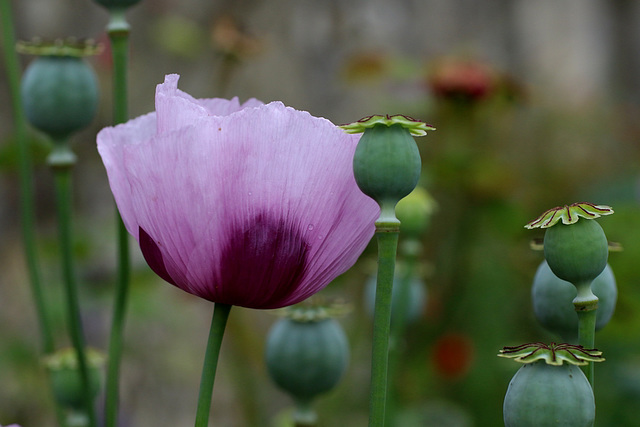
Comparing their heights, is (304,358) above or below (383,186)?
below

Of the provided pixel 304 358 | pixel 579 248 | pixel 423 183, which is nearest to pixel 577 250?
pixel 579 248

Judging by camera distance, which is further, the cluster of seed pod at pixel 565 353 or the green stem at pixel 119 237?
the green stem at pixel 119 237

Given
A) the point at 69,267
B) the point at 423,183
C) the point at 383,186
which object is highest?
the point at 383,186

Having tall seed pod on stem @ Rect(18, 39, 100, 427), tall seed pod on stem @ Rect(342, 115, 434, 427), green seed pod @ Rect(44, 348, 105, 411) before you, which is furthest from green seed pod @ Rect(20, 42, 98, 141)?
tall seed pod on stem @ Rect(342, 115, 434, 427)

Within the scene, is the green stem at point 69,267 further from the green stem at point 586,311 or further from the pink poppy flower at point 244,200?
the green stem at point 586,311

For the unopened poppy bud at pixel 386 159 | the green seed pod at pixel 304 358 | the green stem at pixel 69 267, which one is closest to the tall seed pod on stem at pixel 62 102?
the green stem at pixel 69 267

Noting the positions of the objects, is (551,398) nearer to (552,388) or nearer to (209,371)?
(552,388)
